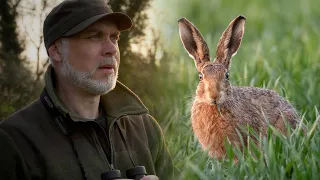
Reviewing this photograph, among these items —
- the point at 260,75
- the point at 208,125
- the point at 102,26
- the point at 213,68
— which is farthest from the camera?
the point at 260,75

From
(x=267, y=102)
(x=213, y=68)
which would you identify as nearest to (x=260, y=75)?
(x=267, y=102)

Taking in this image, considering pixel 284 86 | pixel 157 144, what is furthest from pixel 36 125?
pixel 284 86

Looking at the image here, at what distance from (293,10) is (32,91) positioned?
1.31 m

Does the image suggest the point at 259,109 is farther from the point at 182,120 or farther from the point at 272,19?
the point at 272,19

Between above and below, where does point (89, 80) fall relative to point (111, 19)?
below

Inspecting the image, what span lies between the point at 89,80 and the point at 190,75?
62 cm

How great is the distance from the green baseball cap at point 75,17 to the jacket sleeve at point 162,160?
0.39m

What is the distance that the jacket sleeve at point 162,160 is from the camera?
8.19 ft

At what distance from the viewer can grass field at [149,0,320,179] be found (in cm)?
239

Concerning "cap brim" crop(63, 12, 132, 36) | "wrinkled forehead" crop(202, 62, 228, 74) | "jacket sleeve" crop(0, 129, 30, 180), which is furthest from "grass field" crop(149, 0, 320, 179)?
"jacket sleeve" crop(0, 129, 30, 180)

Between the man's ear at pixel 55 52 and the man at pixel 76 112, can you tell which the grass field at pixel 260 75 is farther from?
the man's ear at pixel 55 52

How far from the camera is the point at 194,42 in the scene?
2.71m

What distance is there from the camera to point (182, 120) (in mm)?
2746

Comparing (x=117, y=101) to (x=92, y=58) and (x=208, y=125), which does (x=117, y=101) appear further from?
(x=208, y=125)
